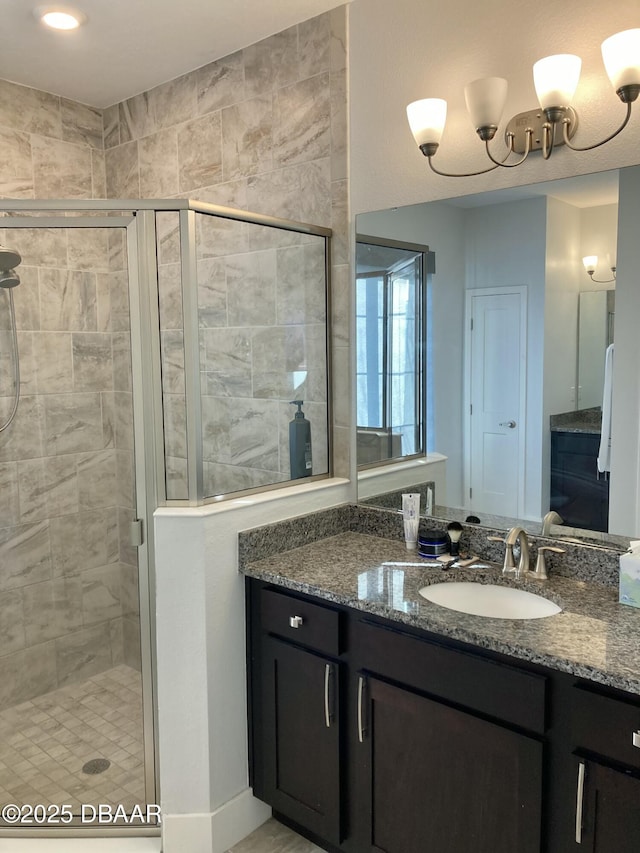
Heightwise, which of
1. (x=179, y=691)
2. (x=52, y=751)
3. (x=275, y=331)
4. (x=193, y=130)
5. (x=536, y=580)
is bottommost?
(x=52, y=751)

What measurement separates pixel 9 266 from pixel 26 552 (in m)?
0.96

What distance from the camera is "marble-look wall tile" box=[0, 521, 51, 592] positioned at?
2303 mm

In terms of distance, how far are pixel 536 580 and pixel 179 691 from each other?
112cm

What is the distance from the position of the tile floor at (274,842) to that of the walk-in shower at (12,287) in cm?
159

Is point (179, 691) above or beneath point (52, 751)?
above

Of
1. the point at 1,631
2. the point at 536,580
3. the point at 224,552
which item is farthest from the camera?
the point at 1,631

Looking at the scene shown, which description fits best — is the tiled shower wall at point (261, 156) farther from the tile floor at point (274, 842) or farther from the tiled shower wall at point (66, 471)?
the tile floor at point (274, 842)

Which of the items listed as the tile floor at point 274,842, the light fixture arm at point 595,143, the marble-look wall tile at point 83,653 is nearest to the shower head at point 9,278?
the marble-look wall tile at point 83,653

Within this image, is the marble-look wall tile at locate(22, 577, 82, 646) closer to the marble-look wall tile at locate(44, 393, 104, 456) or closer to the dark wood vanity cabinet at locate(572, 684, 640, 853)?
the marble-look wall tile at locate(44, 393, 104, 456)

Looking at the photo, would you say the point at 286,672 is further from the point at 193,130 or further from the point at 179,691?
the point at 193,130

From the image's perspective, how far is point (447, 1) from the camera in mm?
2074

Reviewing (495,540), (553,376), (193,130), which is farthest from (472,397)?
(193,130)

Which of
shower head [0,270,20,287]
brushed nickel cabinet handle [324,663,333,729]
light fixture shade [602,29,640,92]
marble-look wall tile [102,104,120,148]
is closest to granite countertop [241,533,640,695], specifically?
brushed nickel cabinet handle [324,663,333,729]

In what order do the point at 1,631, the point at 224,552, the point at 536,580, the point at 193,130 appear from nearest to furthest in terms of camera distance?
1. the point at 536,580
2. the point at 224,552
3. the point at 1,631
4. the point at 193,130
